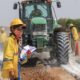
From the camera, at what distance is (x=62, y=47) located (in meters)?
14.8

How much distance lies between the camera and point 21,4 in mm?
15500

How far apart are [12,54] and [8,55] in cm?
9

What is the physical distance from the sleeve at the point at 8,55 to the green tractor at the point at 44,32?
26.1ft

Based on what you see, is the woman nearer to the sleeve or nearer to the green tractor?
the sleeve

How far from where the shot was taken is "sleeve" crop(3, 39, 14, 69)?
257 inches

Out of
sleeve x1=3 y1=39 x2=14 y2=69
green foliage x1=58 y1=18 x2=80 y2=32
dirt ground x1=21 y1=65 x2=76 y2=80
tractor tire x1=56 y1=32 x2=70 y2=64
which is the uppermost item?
sleeve x1=3 y1=39 x2=14 y2=69

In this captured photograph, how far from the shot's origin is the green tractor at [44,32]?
1480 centimetres

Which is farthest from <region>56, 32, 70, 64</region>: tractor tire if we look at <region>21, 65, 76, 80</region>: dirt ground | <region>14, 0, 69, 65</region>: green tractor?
<region>21, 65, 76, 80</region>: dirt ground

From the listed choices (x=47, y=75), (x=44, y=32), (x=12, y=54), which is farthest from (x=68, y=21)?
(x=12, y=54)

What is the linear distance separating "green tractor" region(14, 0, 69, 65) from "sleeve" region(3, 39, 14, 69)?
7.95 meters

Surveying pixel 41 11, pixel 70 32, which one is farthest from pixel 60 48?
pixel 70 32

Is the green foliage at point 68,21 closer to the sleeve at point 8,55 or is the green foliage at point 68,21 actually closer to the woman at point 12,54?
the woman at point 12,54

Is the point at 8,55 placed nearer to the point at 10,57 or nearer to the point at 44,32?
the point at 10,57

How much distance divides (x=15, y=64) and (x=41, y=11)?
8807 mm
